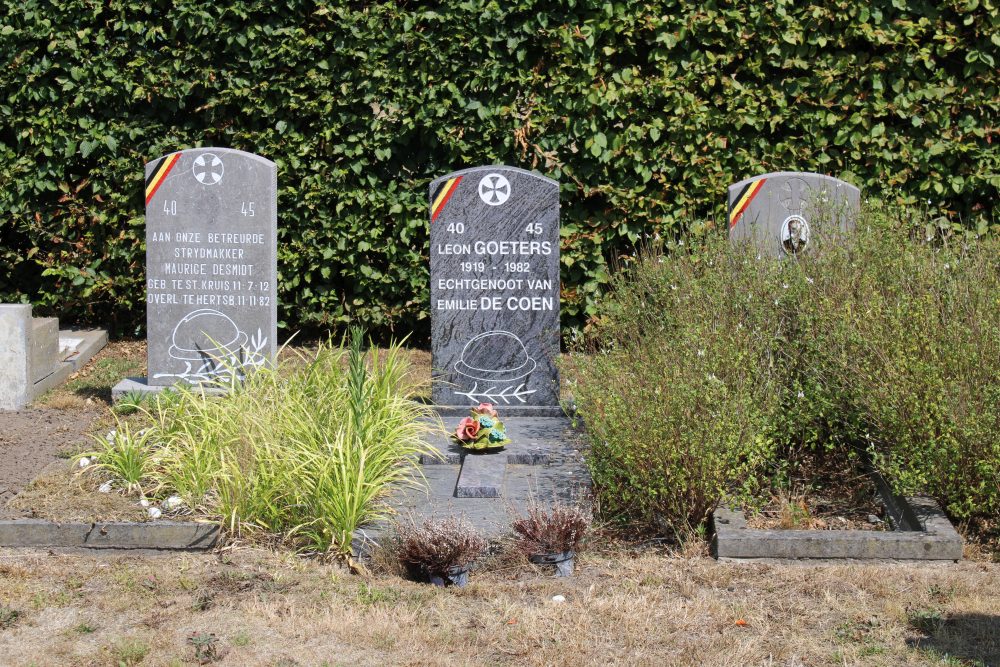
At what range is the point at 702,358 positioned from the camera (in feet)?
17.2

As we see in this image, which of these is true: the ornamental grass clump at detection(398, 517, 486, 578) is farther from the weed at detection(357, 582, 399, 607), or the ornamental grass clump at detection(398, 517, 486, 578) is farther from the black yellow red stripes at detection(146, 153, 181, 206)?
the black yellow red stripes at detection(146, 153, 181, 206)

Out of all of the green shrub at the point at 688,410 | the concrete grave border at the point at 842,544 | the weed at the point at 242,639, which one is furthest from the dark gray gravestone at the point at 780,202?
the weed at the point at 242,639

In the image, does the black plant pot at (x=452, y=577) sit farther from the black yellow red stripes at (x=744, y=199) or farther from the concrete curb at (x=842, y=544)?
the black yellow red stripes at (x=744, y=199)

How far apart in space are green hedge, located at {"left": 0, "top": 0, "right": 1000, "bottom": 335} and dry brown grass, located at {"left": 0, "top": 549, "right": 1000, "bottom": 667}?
419cm

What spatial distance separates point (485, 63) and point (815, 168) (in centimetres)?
256

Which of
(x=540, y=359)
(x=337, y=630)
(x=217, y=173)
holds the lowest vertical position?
(x=337, y=630)

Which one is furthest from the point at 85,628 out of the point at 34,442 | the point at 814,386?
the point at 814,386

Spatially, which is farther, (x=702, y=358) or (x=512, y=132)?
(x=512, y=132)

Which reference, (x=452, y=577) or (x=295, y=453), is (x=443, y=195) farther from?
(x=452, y=577)

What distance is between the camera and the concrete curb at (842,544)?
469cm

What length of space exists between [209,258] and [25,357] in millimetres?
1367

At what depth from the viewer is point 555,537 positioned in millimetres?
4605

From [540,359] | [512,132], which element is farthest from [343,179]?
[540,359]

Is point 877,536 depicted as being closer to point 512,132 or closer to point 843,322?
point 843,322
